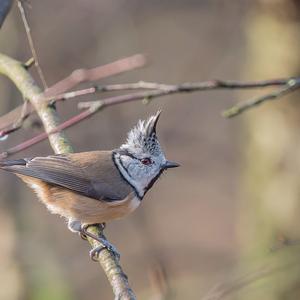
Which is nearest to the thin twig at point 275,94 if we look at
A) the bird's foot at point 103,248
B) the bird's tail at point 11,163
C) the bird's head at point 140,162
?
the bird's foot at point 103,248

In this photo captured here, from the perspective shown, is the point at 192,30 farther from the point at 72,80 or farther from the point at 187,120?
the point at 72,80

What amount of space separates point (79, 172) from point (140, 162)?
1.21ft

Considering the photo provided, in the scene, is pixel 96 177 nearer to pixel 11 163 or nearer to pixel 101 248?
pixel 11 163

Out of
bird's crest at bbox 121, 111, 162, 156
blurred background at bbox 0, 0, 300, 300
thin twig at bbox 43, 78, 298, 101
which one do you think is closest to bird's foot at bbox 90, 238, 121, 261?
blurred background at bbox 0, 0, 300, 300

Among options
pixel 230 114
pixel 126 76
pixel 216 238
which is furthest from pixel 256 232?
pixel 216 238

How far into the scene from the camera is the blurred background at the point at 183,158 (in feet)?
15.8

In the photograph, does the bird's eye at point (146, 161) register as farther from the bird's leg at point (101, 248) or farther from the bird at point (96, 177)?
the bird's leg at point (101, 248)

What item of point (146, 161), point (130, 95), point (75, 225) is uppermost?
point (146, 161)

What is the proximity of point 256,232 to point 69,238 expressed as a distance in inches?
158

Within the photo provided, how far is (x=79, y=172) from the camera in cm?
390

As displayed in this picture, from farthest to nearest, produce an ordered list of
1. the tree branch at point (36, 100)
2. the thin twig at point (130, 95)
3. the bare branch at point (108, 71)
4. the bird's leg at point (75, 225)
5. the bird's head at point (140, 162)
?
the bird's head at point (140, 162)
the bird's leg at point (75, 225)
the tree branch at point (36, 100)
the thin twig at point (130, 95)
the bare branch at point (108, 71)

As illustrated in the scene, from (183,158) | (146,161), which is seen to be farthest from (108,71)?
(183,158)

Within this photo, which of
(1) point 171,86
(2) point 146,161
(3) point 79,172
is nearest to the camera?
(1) point 171,86

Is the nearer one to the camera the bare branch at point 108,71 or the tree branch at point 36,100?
the bare branch at point 108,71
